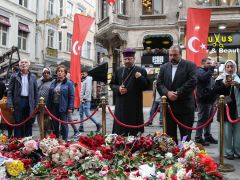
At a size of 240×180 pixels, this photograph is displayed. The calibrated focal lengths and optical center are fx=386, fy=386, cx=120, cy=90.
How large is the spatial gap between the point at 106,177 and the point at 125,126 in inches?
109

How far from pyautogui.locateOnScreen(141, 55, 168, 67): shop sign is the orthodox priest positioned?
56.0 ft

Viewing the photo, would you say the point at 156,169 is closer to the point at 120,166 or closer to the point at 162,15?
the point at 120,166

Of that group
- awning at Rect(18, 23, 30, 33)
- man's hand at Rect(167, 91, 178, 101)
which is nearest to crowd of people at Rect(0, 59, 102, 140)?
man's hand at Rect(167, 91, 178, 101)

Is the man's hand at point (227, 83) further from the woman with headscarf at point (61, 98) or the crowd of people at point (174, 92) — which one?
the woman with headscarf at point (61, 98)

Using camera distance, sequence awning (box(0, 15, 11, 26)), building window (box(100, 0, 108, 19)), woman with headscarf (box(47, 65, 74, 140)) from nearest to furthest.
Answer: woman with headscarf (box(47, 65, 74, 140)), building window (box(100, 0, 108, 19)), awning (box(0, 15, 11, 26))

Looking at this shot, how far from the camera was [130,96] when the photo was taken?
644cm

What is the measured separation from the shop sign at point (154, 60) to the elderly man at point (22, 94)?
16119 mm

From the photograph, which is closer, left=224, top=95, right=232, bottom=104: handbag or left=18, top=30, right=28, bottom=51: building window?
left=224, top=95, right=232, bottom=104: handbag

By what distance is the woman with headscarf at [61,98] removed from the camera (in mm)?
8195

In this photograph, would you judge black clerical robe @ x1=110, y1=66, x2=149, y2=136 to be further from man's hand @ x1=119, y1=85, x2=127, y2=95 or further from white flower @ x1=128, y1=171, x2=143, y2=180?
white flower @ x1=128, y1=171, x2=143, y2=180

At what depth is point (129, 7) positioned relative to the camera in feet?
79.9

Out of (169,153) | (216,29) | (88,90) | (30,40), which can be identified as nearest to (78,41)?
(88,90)

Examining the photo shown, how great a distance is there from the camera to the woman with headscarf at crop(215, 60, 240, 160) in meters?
6.55

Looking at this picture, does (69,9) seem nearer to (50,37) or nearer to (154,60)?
(50,37)
